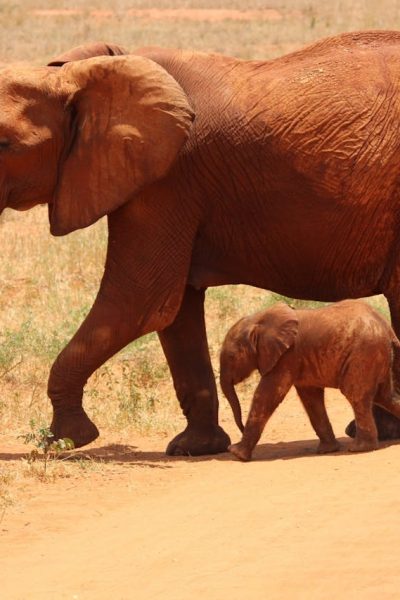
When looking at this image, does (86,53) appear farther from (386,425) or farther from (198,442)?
(386,425)

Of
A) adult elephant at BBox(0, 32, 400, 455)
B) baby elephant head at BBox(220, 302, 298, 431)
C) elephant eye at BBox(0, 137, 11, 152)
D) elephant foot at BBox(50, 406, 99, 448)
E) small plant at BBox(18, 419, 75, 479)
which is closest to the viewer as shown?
baby elephant head at BBox(220, 302, 298, 431)

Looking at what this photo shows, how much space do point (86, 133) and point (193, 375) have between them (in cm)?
166

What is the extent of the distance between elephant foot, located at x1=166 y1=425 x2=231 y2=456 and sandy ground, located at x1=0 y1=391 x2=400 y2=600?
0.32 meters

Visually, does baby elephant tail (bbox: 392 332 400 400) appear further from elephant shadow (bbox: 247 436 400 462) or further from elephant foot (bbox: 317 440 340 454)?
elephant foot (bbox: 317 440 340 454)

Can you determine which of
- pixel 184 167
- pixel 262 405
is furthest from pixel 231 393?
pixel 184 167

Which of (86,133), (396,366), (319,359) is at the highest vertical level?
(86,133)

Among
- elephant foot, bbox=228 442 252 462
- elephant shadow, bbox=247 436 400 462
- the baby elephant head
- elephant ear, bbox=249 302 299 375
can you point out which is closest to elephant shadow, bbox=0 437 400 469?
elephant shadow, bbox=247 436 400 462

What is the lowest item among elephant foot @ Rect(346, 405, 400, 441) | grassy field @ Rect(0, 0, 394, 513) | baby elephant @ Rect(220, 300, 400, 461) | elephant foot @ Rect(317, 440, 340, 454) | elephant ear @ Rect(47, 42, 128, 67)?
grassy field @ Rect(0, 0, 394, 513)

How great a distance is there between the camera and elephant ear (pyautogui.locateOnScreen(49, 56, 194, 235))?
912 cm

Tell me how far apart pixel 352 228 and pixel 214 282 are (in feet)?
2.89

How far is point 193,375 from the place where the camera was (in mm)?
9852

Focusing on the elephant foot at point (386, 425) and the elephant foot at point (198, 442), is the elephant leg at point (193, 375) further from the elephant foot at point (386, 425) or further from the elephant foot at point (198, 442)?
the elephant foot at point (386, 425)

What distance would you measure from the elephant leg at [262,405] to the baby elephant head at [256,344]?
68mm

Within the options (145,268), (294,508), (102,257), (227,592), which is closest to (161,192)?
(145,268)
